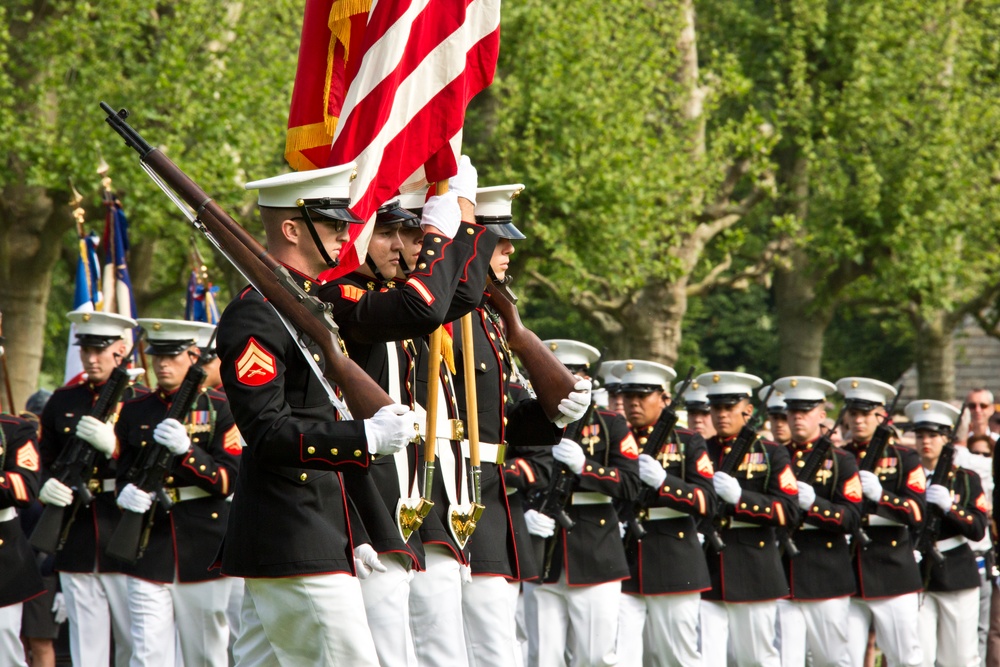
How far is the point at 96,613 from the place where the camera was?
29.0 feet

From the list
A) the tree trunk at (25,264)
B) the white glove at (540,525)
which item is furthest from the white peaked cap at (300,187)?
the tree trunk at (25,264)

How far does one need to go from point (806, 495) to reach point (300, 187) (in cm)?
620

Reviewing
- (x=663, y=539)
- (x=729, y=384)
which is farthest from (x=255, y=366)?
(x=729, y=384)

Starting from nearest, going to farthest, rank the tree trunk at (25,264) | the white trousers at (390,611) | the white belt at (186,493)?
1. the white trousers at (390,611)
2. the white belt at (186,493)
3. the tree trunk at (25,264)

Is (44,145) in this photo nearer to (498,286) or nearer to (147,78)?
(147,78)

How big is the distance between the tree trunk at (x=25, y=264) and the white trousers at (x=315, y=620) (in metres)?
13.2

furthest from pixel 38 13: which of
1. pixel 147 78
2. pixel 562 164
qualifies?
pixel 562 164

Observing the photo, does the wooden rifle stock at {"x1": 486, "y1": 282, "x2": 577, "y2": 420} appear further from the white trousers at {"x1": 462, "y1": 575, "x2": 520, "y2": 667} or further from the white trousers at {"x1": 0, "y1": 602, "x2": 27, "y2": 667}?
the white trousers at {"x1": 0, "y1": 602, "x2": 27, "y2": 667}

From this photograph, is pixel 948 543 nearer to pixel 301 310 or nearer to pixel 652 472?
pixel 652 472

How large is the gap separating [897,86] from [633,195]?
21.5 feet

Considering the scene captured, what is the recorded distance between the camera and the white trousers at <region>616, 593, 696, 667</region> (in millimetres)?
9508

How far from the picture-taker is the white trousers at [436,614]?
5.55 meters

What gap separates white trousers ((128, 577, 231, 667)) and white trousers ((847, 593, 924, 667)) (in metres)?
4.45

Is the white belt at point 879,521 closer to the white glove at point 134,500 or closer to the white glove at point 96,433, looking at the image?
the white glove at point 134,500
